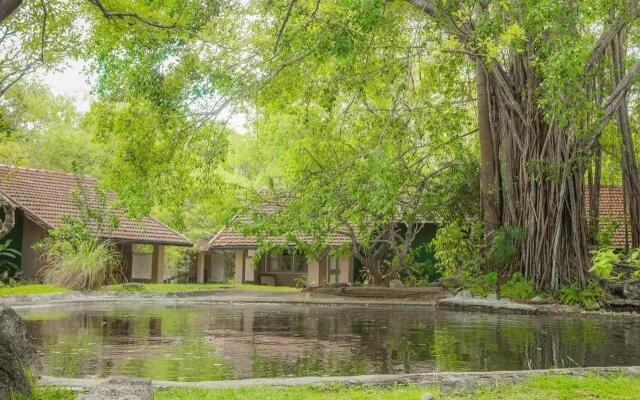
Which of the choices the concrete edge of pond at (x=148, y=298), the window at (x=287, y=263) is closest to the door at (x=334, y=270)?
the window at (x=287, y=263)

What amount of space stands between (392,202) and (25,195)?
51.2 ft

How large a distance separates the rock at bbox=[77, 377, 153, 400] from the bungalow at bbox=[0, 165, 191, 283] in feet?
61.6

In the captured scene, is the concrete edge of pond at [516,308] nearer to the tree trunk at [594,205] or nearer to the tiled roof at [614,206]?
the tree trunk at [594,205]

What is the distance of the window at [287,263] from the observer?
31828mm

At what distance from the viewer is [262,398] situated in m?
5.02

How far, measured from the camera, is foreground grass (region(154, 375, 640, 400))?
511 cm

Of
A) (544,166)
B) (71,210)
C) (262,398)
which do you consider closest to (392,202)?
(544,166)

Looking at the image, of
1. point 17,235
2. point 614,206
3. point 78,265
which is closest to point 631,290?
point 614,206

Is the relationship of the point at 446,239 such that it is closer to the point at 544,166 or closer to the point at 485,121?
the point at 485,121

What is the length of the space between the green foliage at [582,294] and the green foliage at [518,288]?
59 cm

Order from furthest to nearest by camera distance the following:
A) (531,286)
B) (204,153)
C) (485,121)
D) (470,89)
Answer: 1. (470,89)
2. (485,121)
3. (531,286)
4. (204,153)

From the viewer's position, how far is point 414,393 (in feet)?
17.2

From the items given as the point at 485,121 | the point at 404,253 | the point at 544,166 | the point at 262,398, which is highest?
the point at 485,121

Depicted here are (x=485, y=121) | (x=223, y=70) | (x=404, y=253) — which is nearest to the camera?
(x=223, y=70)
